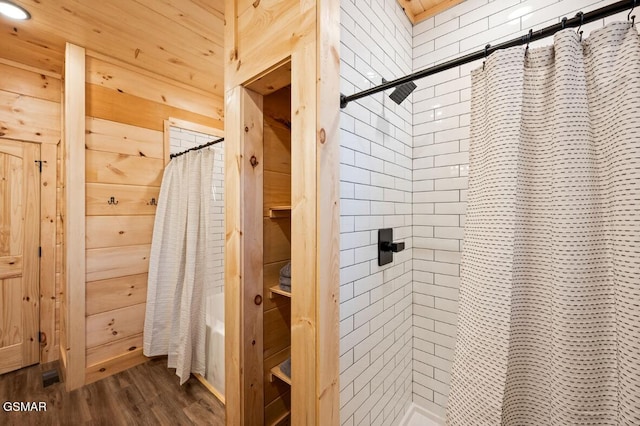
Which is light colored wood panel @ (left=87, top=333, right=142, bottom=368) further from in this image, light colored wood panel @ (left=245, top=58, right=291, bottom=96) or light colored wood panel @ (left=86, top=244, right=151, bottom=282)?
light colored wood panel @ (left=245, top=58, right=291, bottom=96)

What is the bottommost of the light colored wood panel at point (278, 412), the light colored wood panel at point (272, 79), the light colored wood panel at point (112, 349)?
the light colored wood panel at point (112, 349)

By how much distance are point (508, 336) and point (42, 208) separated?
3571 millimetres

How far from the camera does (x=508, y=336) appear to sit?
744 millimetres

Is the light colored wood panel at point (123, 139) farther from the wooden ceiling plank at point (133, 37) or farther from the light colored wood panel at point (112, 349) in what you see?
the light colored wood panel at point (112, 349)

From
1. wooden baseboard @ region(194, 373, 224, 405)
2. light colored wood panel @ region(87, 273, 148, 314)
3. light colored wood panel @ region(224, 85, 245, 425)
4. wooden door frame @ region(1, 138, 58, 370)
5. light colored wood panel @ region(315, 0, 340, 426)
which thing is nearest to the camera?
light colored wood panel @ region(315, 0, 340, 426)

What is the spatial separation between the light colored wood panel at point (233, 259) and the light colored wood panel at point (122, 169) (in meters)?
1.64

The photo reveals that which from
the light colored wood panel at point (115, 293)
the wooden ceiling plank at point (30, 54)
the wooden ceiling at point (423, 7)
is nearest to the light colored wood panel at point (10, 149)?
the wooden ceiling plank at point (30, 54)

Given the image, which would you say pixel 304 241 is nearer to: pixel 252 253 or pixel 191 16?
pixel 252 253

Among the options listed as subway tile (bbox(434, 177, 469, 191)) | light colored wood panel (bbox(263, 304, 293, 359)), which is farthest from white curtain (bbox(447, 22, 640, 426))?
light colored wood panel (bbox(263, 304, 293, 359))

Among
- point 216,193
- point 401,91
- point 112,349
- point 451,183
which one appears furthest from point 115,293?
point 451,183

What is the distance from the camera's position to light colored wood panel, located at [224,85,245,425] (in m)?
1.10

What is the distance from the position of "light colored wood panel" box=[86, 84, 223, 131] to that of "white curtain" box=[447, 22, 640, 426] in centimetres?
266

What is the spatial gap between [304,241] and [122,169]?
7.24 feet

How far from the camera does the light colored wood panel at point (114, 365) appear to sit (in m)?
1.95
